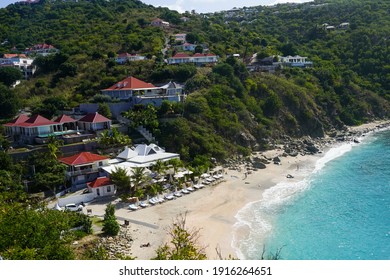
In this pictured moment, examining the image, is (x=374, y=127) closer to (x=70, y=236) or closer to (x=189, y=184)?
(x=189, y=184)

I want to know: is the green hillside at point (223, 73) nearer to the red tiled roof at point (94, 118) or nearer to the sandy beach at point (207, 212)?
the red tiled roof at point (94, 118)

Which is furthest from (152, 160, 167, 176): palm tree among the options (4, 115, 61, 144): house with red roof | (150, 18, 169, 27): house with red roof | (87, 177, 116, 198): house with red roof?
(150, 18, 169, 27): house with red roof

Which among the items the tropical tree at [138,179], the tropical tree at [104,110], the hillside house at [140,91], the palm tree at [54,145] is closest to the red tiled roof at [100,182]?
the tropical tree at [138,179]

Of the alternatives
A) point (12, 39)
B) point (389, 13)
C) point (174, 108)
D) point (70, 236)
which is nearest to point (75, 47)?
point (12, 39)

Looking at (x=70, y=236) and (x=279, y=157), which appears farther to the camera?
(x=279, y=157)

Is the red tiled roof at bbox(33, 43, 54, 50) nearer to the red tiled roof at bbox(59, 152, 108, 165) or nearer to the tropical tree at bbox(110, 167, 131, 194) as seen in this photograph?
the red tiled roof at bbox(59, 152, 108, 165)

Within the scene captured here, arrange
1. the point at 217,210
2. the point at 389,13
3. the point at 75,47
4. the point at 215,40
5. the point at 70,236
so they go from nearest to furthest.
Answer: the point at 70,236 → the point at 217,210 → the point at 75,47 → the point at 215,40 → the point at 389,13

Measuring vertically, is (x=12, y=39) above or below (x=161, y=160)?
above
